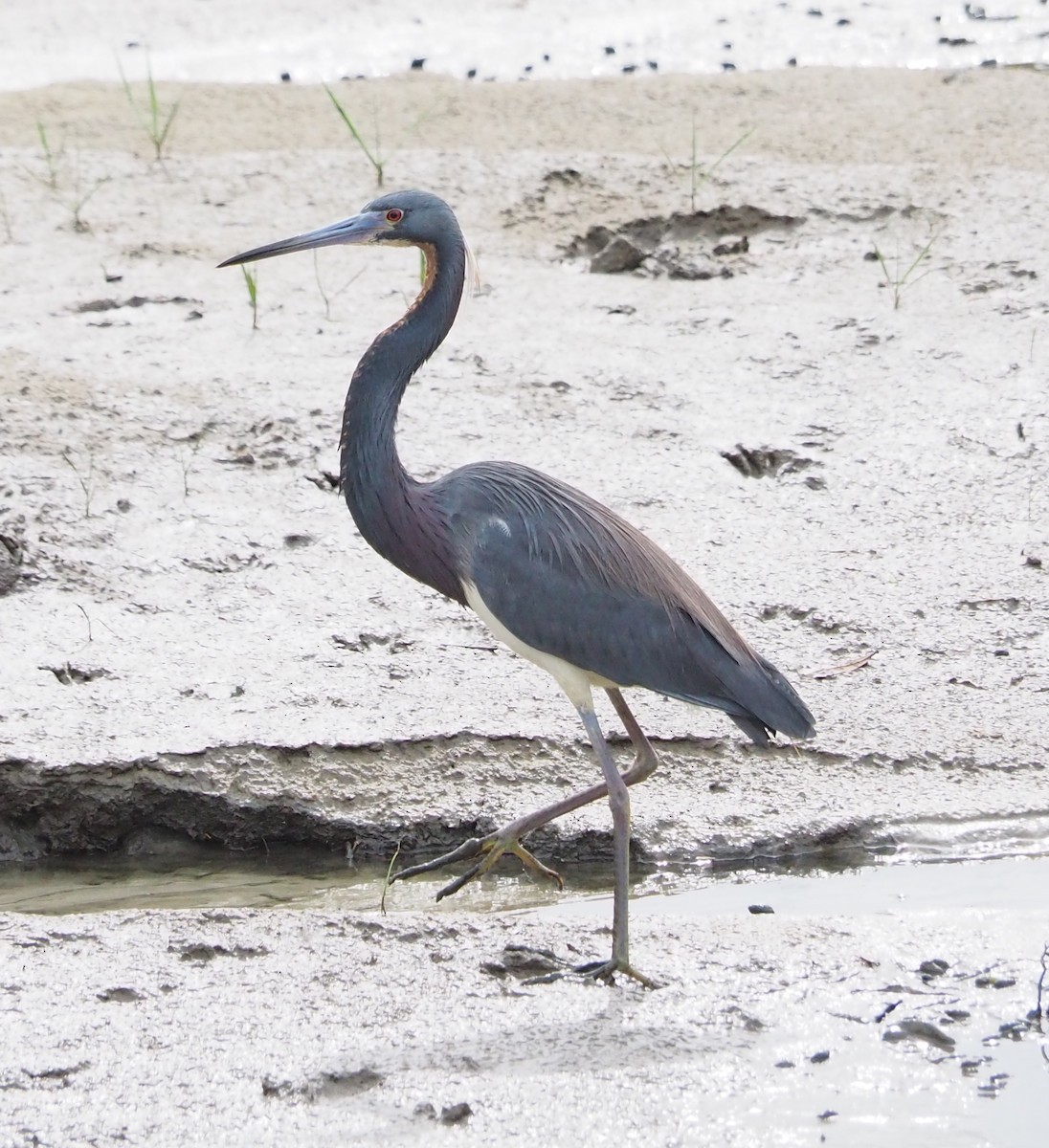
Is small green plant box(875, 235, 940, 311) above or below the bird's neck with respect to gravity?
above

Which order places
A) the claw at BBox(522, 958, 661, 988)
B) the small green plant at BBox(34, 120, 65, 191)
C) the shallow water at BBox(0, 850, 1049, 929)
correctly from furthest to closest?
the small green plant at BBox(34, 120, 65, 191)
the shallow water at BBox(0, 850, 1049, 929)
the claw at BBox(522, 958, 661, 988)

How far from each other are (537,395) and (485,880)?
2676 millimetres

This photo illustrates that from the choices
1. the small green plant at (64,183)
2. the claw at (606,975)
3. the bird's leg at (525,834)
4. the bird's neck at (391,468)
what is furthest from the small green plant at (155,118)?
the claw at (606,975)

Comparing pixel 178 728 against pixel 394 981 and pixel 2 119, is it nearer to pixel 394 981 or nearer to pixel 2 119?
pixel 394 981

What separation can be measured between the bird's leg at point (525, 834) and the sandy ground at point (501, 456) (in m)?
0.22

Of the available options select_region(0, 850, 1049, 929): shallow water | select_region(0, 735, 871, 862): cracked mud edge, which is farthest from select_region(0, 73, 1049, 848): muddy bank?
select_region(0, 850, 1049, 929): shallow water

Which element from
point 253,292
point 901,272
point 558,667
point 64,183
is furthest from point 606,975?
point 64,183

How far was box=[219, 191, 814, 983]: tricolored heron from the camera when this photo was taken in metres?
4.55

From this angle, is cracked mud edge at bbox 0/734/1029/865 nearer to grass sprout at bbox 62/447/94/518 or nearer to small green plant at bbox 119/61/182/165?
grass sprout at bbox 62/447/94/518

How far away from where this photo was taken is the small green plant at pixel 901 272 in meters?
7.63

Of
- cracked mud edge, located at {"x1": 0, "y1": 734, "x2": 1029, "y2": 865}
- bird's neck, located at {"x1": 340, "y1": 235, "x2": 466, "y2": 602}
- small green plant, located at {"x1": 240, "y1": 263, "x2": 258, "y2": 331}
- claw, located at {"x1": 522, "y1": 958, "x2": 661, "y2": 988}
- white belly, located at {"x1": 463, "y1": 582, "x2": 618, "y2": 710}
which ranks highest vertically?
small green plant, located at {"x1": 240, "y1": 263, "x2": 258, "y2": 331}

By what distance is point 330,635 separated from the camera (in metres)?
5.61

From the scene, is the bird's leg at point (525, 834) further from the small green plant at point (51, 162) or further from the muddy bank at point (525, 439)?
the small green plant at point (51, 162)

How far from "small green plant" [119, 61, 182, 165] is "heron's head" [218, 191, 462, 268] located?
12.5 ft
